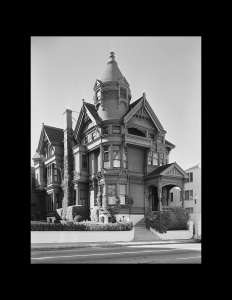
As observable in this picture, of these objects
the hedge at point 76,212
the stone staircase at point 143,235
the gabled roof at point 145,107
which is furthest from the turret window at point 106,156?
the stone staircase at point 143,235

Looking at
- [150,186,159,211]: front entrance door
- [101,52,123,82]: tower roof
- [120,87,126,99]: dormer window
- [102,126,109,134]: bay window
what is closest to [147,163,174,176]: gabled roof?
[150,186,159,211]: front entrance door

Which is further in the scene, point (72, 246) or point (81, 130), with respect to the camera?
point (81, 130)

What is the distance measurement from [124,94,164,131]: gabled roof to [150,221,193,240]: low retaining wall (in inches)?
400

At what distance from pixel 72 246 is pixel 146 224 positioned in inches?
374

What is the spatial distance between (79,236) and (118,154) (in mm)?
9409

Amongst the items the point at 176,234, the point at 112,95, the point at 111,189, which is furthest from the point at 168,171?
the point at 112,95

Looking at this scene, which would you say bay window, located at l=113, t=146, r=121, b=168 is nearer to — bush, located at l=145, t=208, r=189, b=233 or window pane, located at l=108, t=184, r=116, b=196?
window pane, located at l=108, t=184, r=116, b=196

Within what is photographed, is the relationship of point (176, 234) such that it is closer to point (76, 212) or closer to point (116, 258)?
point (76, 212)

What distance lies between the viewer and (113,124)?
1061 inches

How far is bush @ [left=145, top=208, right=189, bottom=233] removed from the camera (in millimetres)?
24031
